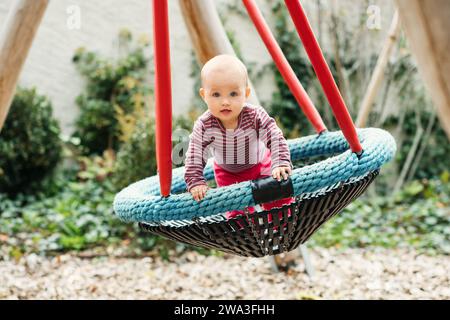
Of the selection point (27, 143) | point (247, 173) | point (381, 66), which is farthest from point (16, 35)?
point (27, 143)

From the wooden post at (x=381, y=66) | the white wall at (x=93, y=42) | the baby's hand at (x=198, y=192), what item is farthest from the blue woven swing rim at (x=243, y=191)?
the white wall at (x=93, y=42)

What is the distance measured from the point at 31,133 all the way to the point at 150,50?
55.2 inches

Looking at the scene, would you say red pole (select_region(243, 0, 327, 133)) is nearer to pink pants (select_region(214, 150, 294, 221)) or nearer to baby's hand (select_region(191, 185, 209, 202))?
pink pants (select_region(214, 150, 294, 221))

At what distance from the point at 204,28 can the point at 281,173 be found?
3.77 ft

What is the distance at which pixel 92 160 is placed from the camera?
4.84 m

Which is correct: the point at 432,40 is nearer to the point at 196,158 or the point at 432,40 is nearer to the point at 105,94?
the point at 196,158

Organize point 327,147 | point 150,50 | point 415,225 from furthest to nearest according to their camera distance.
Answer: point 150,50 < point 415,225 < point 327,147

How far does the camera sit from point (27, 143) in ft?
13.9

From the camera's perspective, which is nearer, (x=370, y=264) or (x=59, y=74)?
(x=370, y=264)

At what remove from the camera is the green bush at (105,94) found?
481 centimetres

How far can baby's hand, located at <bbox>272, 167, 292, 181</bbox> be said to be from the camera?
128 centimetres

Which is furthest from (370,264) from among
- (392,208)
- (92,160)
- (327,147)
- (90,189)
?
(92,160)

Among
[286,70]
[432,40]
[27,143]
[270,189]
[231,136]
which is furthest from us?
[27,143]
